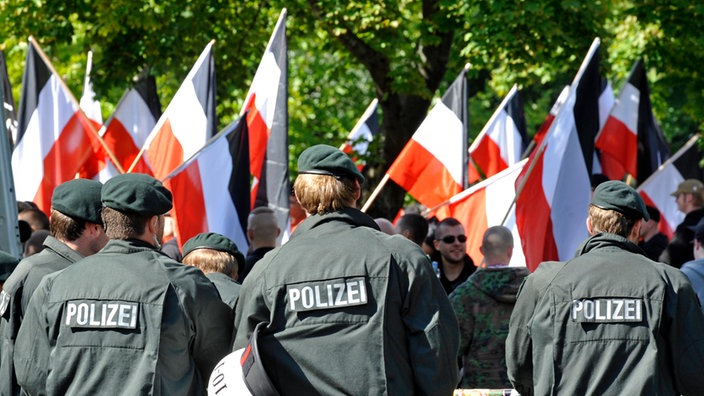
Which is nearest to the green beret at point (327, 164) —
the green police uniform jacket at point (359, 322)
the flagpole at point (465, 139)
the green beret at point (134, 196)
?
the green police uniform jacket at point (359, 322)

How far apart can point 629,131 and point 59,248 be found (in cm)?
967

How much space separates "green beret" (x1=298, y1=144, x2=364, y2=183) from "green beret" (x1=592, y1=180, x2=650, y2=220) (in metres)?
1.30

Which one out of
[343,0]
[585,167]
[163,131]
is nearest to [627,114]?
[343,0]

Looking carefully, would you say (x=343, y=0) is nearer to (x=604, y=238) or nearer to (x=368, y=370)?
(x=604, y=238)

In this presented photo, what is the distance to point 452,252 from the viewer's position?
900cm

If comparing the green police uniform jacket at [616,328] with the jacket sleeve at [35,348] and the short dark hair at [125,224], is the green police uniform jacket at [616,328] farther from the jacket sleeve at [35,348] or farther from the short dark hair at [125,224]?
the jacket sleeve at [35,348]

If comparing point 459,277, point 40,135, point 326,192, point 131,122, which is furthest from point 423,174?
point 326,192

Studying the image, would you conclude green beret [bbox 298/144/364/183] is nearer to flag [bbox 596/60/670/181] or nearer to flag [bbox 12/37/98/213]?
flag [bbox 12/37/98/213]

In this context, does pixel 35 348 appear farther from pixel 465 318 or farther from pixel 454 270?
pixel 454 270

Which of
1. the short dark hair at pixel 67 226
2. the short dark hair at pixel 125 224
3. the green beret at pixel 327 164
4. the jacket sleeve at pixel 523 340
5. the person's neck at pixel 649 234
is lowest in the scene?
the person's neck at pixel 649 234

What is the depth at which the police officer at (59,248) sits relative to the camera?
195 inches

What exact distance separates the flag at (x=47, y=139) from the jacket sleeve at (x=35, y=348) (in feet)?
22.8

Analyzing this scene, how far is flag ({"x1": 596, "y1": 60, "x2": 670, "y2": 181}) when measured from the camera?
1348cm

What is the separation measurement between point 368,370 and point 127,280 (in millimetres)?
1012
